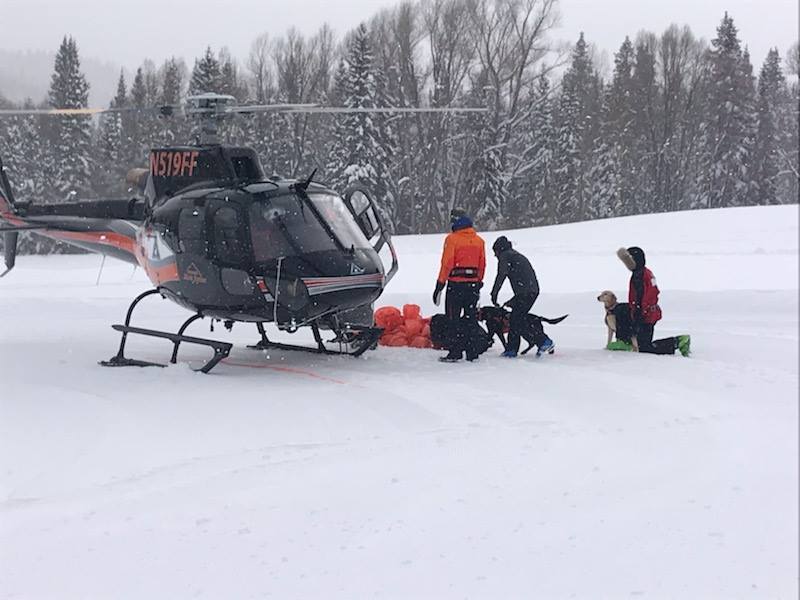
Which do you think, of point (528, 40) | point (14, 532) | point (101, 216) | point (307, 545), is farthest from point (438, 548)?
point (528, 40)

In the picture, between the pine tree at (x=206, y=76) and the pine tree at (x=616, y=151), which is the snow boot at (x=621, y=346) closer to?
the pine tree at (x=616, y=151)

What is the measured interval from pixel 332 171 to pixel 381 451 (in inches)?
1051

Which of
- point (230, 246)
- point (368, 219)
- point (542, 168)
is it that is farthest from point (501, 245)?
point (542, 168)

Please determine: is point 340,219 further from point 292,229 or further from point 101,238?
point 101,238

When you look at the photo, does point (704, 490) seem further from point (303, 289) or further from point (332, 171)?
point (332, 171)

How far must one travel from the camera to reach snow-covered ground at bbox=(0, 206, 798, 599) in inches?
77.7

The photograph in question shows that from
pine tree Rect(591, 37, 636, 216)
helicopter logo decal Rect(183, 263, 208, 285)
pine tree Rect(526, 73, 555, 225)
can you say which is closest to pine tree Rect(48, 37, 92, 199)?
pine tree Rect(526, 73, 555, 225)

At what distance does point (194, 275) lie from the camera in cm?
830

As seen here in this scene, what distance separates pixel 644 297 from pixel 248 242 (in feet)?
12.5

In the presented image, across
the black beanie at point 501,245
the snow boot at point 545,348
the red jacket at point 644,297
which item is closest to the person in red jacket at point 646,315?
the red jacket at point 644,297

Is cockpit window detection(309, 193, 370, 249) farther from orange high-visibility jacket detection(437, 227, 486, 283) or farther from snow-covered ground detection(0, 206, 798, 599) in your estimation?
snow-covered ground detection(0, 206, 798, 599)

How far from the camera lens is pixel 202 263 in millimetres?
8180

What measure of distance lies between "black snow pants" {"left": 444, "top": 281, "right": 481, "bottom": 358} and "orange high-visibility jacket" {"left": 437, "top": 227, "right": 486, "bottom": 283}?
0.28ft

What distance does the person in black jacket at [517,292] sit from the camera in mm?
8516
